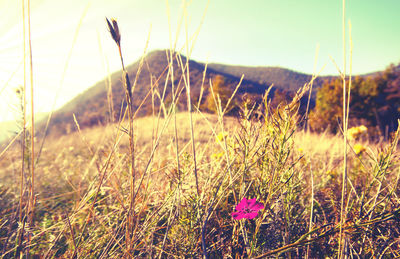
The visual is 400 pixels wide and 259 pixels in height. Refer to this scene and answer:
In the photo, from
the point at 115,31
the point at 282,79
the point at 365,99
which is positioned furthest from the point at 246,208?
the point at 365,99

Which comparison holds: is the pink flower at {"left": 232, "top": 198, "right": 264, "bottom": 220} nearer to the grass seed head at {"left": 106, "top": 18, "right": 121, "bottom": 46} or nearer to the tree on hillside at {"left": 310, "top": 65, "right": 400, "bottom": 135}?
the grass seed head at {"left": 106, "top": 18, "right": 121, "bottom": 46}

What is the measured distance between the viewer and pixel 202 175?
1.33 metres

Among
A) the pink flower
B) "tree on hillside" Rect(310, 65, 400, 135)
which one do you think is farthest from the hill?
"tree on hillside" Rect(310, 65, 400, 135)

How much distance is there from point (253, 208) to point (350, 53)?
0.55 metres

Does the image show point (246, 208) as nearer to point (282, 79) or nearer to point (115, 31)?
point (115, 31)

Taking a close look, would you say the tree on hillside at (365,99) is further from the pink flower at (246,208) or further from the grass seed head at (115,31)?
the grass seed head at (115,31)

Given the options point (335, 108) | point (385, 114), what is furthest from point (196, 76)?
point (385, 114)

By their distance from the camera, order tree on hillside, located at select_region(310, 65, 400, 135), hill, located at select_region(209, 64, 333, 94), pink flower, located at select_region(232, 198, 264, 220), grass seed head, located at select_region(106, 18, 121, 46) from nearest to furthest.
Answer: grass seed head, located at select_region(106, 18, 121, 46) < pink flower, located at select_region(232, 198, 264, 220) < hill, located at select_region(209, 64, 333, 94) < tree on hillside, located at select_region(310, 65, 400, 135)

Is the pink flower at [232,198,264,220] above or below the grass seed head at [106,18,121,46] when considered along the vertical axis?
below

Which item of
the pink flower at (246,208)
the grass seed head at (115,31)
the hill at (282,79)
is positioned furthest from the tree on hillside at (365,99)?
the grass seed head at (115,31)

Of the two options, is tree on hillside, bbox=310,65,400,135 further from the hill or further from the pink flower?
the pink flower

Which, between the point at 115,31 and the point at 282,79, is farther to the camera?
the point at 282,79

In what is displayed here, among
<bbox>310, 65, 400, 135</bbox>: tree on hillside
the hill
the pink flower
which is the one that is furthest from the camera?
<bbox>310, 65, 400, 135</bbox>: tree on hillside

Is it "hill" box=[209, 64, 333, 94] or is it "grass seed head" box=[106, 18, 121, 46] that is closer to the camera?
"grass seed head" box=[106, 18, 121, 46]
